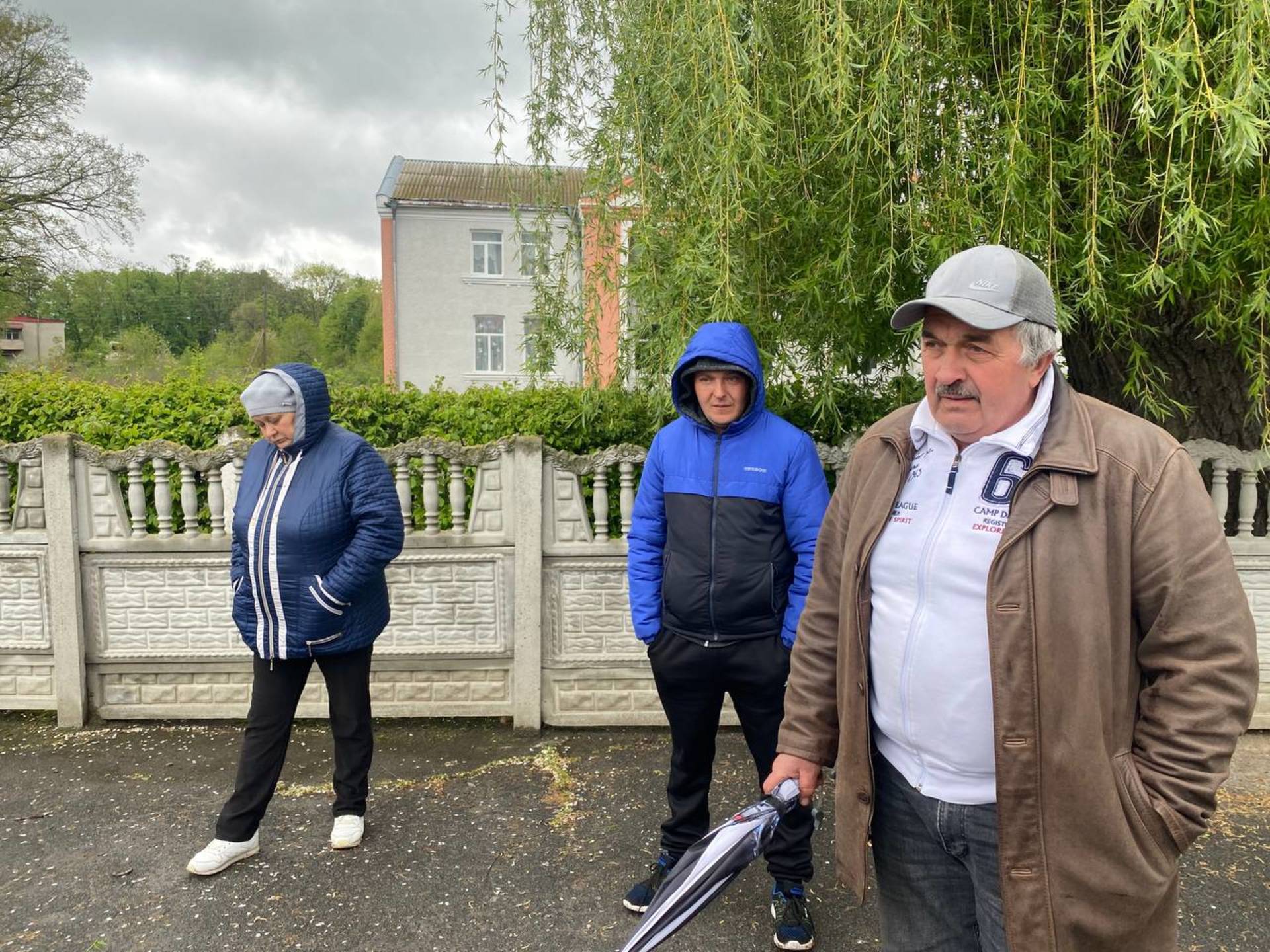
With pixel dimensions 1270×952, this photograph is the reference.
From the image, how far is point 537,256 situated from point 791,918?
3.28m

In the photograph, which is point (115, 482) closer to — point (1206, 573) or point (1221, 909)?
point (1206, 573)

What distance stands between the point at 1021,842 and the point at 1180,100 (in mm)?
2273

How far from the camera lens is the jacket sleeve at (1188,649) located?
1476 mm

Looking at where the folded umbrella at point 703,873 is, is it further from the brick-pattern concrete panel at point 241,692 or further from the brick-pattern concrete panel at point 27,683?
the brick-pattern concrete panel at point 27,683

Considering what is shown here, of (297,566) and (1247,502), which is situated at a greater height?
(1247,502)

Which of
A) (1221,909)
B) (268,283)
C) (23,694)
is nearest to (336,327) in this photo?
(268,283)

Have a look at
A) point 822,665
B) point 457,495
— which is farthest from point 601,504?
point 822,665

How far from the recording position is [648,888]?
9.95 feet

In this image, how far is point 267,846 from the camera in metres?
3.42

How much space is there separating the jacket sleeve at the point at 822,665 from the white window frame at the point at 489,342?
79.9ft

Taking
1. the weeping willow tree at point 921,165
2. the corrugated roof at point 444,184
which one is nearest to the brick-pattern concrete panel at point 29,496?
the weeping willow tree at point 921,165

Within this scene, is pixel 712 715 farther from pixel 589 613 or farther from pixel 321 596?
pixel 589 613

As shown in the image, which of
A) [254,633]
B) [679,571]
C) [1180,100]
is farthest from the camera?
[254,633]

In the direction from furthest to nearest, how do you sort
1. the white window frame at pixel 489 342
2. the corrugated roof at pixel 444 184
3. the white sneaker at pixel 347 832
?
the white window frame at pixel 489 342 → the corrugated roof at pixel 444 184 → the white sneaker at pixel 347 832
